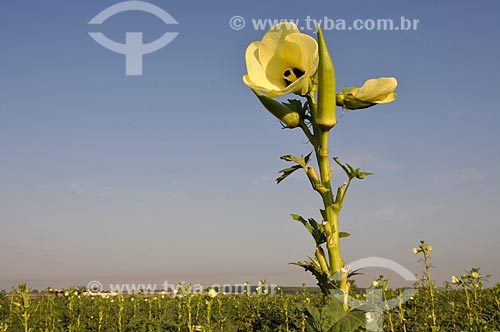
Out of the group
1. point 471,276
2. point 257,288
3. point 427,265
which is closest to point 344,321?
point 427,265

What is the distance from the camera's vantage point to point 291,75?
2.01m

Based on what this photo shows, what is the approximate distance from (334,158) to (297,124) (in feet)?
0.73

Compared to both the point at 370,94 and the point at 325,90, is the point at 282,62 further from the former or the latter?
the point at 370,94

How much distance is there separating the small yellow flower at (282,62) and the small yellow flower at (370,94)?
6.0 inches

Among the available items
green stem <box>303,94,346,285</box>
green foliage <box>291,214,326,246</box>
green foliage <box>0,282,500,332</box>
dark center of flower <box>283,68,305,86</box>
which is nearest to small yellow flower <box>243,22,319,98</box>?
dark center of flower <box>283,68,305,86</box>

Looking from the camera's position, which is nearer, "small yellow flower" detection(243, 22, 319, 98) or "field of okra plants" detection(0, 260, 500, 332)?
"small yellow flower" detection(243, 22, 319, 98)

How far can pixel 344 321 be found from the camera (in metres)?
1.82

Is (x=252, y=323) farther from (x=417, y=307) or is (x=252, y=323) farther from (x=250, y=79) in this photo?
(x=250, y=79)

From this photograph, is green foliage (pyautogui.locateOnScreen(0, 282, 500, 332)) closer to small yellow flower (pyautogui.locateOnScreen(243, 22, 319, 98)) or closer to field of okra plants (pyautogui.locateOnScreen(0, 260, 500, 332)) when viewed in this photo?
field of okra plants (pyautogui.locateOnScreen(0, 260, 500, 332))

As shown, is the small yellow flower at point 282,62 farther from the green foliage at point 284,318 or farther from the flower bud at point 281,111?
the green foliage at point 284,318

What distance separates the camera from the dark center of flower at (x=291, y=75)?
6.60 feet

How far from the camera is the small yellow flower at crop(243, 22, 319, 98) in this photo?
6.17 feet

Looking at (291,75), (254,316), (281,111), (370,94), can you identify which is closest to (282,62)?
(291,75)

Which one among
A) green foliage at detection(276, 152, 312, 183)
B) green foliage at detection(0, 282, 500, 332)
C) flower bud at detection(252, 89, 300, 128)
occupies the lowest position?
green foliage at detection(0, 282, 500, 332)
